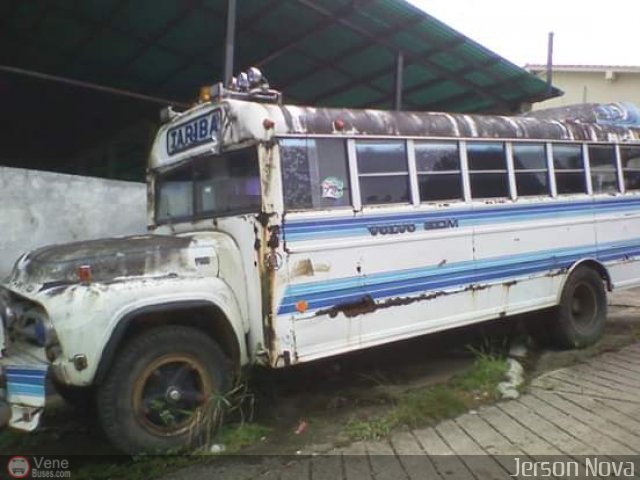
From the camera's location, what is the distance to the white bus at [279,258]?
148 inches

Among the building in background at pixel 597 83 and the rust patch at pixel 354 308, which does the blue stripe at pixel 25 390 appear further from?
the building in background at pixel 597 83

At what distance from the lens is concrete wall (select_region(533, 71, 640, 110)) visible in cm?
2009

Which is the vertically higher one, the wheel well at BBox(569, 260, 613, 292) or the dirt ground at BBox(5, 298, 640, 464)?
the wheel well at BBox(569, 260, 613, 292)

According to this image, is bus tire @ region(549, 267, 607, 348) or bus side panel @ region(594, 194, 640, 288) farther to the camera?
bus side panel @ region(594, 194, 640, 288)

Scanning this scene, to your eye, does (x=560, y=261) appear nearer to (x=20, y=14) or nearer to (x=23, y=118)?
(x=20, y=14)

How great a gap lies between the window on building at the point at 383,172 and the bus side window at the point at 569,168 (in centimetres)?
226

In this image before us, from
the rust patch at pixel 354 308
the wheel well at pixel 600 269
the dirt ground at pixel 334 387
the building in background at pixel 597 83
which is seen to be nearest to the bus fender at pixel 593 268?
the wheel well at pixel 600 269

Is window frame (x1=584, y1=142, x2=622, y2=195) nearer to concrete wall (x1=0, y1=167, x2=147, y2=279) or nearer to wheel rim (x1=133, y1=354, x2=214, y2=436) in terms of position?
wheel rim (x1=133, y1=354, x2=214, y2=436)

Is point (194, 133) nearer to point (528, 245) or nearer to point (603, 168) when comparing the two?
point (528, 245)

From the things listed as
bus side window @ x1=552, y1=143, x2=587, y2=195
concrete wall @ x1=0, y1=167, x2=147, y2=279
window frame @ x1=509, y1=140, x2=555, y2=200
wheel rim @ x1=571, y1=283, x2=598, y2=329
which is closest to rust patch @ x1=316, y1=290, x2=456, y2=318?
window frame @ x1=509, y1=140, x2=555, y2=200

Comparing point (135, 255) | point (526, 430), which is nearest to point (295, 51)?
point (135, 255)

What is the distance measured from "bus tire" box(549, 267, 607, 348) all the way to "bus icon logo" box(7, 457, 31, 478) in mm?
5246

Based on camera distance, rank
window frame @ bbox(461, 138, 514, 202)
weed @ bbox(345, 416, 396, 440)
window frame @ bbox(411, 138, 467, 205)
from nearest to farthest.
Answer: weed @ bbox(345, 416, 396, 440)
window frame @ bbox(411, 138, 467, 205)
window frame @ bbox(461, 138, 514, 202)

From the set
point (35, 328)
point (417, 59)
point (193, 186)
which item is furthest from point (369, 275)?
Answer: point (417, 59)
